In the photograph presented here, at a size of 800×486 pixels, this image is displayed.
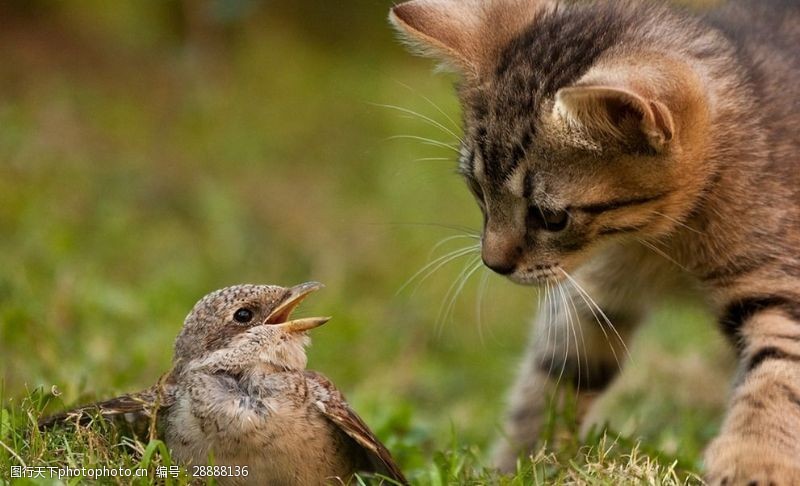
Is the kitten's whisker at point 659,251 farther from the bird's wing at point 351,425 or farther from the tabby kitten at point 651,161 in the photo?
the bird's wing at point 351,425

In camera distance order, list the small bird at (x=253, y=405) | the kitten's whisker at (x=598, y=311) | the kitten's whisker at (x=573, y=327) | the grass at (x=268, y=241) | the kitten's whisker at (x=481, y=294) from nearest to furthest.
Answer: the small bird at (x=253, y=405) → the kitten's whisker at (x=598, y=311) → the kitten's whisker at (x=573, y=327) → the grass at (x=268, y=241) → the kitten's whisker at (x=481, y=294)

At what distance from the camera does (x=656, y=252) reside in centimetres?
409

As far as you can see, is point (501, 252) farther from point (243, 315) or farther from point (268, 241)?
point (268, 241)

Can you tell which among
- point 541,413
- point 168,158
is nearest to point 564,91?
point 541,413

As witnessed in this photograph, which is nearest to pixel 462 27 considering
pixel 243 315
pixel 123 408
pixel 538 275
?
pixel 538 275

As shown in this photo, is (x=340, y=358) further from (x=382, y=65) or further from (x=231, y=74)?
(x=382, y=65)

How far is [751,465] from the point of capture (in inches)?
133

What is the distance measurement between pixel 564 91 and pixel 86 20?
7281mm

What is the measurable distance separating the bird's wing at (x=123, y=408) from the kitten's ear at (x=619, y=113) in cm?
144

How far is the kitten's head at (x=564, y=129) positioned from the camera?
348 cm

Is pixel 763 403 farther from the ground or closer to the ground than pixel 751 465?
farther from the ground

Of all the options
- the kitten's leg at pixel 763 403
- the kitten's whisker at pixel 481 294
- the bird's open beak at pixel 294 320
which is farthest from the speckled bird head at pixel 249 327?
the kitten's leg at pixel 763 403

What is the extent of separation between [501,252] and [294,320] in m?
0.74

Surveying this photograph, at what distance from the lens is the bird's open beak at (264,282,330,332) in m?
3.58
